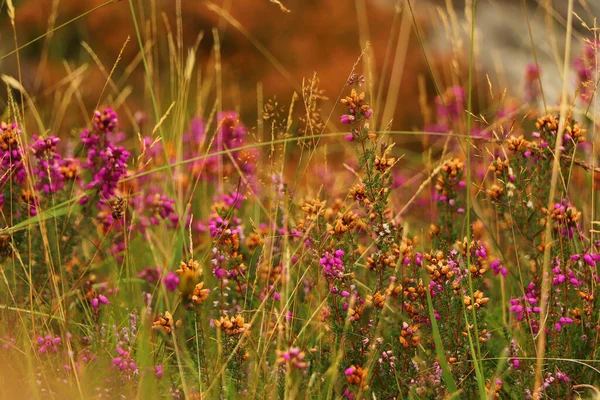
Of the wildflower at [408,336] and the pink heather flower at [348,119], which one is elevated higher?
the pink heather flower at [348,119]

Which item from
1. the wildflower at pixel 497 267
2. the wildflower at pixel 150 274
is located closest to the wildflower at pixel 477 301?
the wildflower at pixel 497 267

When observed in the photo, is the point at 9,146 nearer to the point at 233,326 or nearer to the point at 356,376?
the point at 233,326

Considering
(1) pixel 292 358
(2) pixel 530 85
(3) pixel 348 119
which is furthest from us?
(2) pixel 530 85

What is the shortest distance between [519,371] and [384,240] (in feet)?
1.41

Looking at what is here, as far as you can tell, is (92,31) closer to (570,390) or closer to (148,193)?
(148,193)

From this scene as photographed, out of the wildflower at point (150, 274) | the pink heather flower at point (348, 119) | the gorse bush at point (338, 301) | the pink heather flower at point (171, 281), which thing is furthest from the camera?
the wildflower at point (150, 274)

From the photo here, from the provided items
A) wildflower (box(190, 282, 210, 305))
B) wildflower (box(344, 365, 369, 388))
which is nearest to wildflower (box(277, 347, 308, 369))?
wildflower (box(344, 365, 369, 388))

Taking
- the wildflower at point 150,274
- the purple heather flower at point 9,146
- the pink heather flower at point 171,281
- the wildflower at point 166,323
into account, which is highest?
the purple heather flower at point 9,146

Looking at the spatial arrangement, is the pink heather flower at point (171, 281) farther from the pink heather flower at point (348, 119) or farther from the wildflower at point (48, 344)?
the pink heather flower at point (348, 119)

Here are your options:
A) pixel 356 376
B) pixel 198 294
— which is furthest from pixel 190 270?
pixel 356 376

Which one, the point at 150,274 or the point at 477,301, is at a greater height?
the point at 477,301

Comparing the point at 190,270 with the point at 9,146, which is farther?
the point at 9,146

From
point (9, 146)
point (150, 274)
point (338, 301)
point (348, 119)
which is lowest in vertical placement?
point (150, 274)

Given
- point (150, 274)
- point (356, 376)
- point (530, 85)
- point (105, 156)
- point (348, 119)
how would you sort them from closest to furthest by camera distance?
point (356, 376) → point (348, 119) → point (105, 156) → point (150, 274) → point (530, 85)
